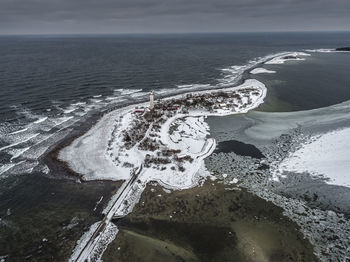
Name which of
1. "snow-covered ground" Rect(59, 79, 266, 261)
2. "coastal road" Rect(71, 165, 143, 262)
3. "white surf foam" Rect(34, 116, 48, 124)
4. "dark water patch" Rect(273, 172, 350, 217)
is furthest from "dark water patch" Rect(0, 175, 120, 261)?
"dark water patch" Rect(273, 172, 350, 217)

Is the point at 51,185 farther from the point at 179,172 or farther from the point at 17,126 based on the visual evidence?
the point at 17,126

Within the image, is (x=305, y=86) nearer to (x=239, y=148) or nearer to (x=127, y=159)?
(x=239, y=148)

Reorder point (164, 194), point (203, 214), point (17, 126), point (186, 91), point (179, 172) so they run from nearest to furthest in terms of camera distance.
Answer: point (203, 214) → point (164, 194) → point (179, 172) → point (17, 126) → point (186, 91)

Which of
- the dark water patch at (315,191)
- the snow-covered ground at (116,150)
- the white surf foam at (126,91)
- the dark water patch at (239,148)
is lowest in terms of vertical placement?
the dark water patch at (315,191)

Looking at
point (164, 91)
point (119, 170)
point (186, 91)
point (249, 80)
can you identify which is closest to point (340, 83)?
point (249, 80)

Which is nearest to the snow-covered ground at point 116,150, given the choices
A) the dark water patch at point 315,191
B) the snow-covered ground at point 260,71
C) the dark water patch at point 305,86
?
the dark water patch at point 315,191

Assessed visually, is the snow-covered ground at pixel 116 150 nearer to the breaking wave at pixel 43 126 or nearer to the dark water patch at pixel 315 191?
the breaking wave at pixel 43 126

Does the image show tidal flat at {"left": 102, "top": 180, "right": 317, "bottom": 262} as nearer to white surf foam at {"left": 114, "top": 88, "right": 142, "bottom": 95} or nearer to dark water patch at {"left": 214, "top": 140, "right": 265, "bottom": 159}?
dark water patch at {"left": 214, "top": 140, "right": 265, "bottom": 159}

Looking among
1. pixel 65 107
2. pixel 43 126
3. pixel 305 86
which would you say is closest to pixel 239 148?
pixel 43 126
